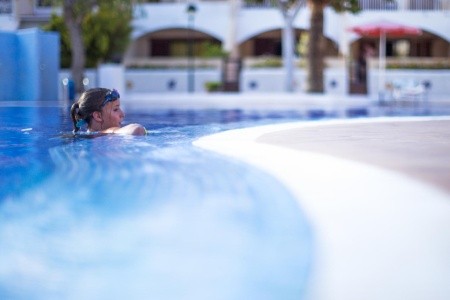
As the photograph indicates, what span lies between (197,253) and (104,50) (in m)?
27.0

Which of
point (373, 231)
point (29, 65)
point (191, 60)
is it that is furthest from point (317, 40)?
point (373, 231)

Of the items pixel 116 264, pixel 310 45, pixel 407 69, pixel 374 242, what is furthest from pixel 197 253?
pixel 407 69

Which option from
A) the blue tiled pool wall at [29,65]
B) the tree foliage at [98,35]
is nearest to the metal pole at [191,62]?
the tree foliage at [98,35]

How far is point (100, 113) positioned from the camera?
23.4 ft

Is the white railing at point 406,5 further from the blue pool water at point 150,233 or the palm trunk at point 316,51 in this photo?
the blue pool water at point 150,233

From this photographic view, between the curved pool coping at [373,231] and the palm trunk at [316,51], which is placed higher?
the palm trunk at [316,51]

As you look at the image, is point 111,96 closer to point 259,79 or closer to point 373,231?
point 373,231

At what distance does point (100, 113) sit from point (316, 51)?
16.2 metres

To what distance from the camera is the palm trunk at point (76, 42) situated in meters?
22.2

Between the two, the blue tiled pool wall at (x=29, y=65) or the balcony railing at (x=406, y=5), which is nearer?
the blue tiled pool wall at (x=29, y=65)

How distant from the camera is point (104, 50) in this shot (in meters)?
29.0

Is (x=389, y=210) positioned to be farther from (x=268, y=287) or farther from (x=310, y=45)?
(x=310, y=45)

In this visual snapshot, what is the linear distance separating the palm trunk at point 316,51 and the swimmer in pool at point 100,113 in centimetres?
1582

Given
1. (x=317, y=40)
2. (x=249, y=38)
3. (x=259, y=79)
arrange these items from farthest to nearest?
(x=249, y=38)
(x=259, y=79)
(x=317, y=40)
